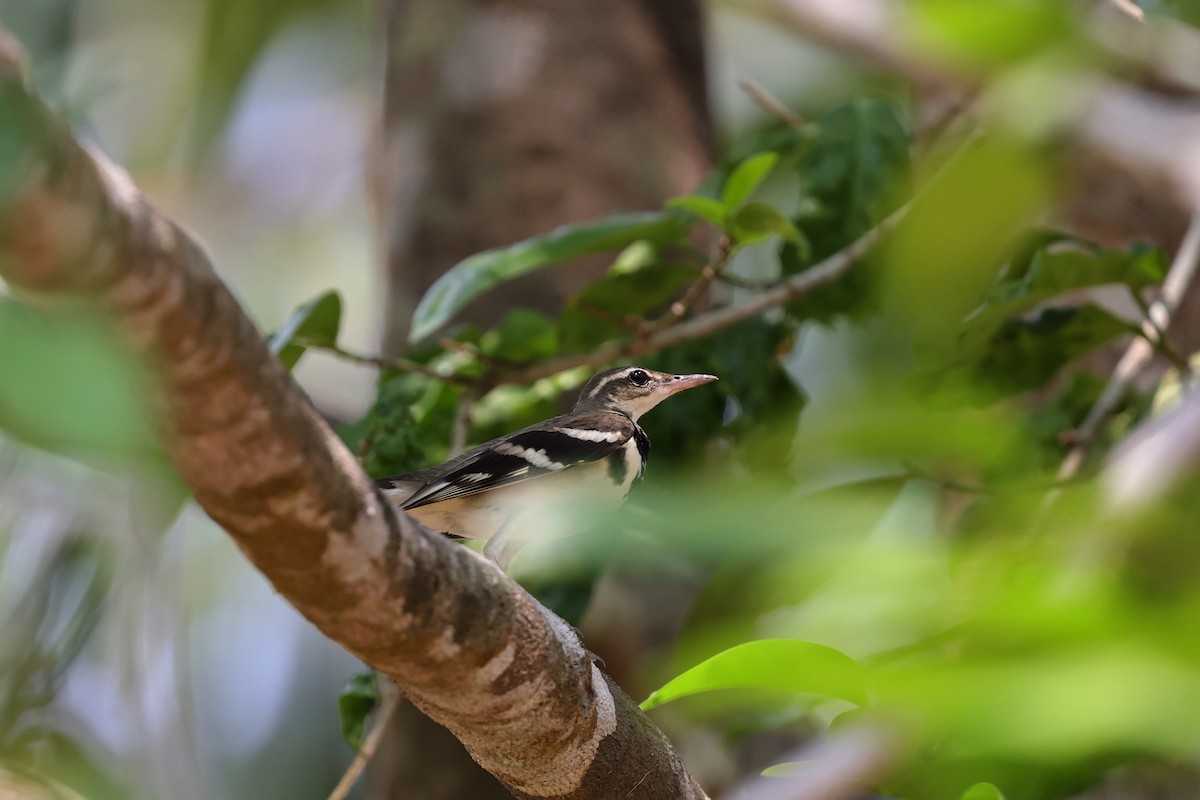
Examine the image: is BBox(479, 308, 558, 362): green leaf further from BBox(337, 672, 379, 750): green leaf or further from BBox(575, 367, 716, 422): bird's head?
BBox(337, 672, 379, 750): green leaf

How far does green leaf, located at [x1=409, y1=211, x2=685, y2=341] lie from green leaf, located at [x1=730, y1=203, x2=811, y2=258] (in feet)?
0.76

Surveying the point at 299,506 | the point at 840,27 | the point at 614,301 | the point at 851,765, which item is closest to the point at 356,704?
the point at 614,301

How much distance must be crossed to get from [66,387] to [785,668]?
697 millimetres

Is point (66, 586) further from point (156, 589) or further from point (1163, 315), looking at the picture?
point (1163, 315)

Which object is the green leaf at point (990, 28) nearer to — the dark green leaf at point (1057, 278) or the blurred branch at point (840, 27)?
the dark green leaf at point (1057, 278)

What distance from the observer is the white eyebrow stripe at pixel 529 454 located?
11.9 ft

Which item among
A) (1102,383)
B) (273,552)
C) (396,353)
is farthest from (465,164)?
(273,552)

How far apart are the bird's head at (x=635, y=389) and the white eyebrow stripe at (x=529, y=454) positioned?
663 millimetres

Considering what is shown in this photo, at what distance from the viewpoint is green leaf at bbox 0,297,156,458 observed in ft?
2.83

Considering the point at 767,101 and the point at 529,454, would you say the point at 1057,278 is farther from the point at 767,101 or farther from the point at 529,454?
the point at 529,454

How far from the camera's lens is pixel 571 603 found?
4188mm

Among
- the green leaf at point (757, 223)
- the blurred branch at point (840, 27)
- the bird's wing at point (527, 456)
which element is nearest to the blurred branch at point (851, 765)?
the bird's wing at point (527, 456)

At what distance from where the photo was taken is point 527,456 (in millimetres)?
3650

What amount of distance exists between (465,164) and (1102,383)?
310 cm
